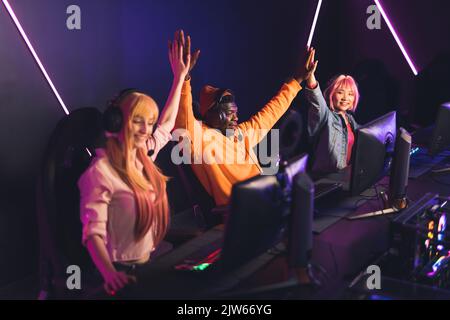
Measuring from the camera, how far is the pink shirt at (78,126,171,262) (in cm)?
246

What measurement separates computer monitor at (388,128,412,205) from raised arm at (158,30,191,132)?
1140 mm

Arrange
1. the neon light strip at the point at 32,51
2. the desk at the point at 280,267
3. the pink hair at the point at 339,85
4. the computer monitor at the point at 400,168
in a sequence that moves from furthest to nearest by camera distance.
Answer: the pink hair at the point at 339,85 < the neon light strip at the point at 32,51 < the computer monitor at the point at 400,168 < the desk at the point at 280,267

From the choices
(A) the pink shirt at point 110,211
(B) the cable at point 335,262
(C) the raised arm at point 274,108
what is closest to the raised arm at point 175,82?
(A) the pink shirt at point 110,211

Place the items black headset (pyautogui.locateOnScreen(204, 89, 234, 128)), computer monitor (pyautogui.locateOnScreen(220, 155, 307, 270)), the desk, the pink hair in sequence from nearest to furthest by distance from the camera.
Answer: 1. computer monitor (pyautogui.locateOnScreen(220, 155, 307, 270))
2. the desk
3. black headset (pyautogui.locateOnScreen(204, 89, 234, 128))
4. the pink hair

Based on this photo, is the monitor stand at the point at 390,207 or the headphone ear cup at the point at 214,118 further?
the headphone ear cup at the point at 214,118

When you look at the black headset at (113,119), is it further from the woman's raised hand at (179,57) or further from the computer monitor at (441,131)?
the computer monitor at (441,131)

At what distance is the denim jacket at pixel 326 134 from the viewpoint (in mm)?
3939

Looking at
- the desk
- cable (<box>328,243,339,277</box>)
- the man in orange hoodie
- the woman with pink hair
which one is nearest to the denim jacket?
the woman with pink hair

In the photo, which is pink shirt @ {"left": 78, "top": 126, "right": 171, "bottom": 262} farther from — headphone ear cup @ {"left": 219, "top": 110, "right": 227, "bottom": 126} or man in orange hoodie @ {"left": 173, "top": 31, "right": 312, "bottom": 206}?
headphone ear cup @ {"left": 219, "top": 110, "right": 227, "bottom": 126}

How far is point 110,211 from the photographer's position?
102 inches

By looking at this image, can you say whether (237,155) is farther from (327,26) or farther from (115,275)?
(327,26)

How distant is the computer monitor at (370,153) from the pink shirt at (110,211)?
1.06 meters

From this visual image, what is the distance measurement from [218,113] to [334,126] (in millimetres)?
980

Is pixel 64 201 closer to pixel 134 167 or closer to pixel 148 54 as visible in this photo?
pixel 134 167
